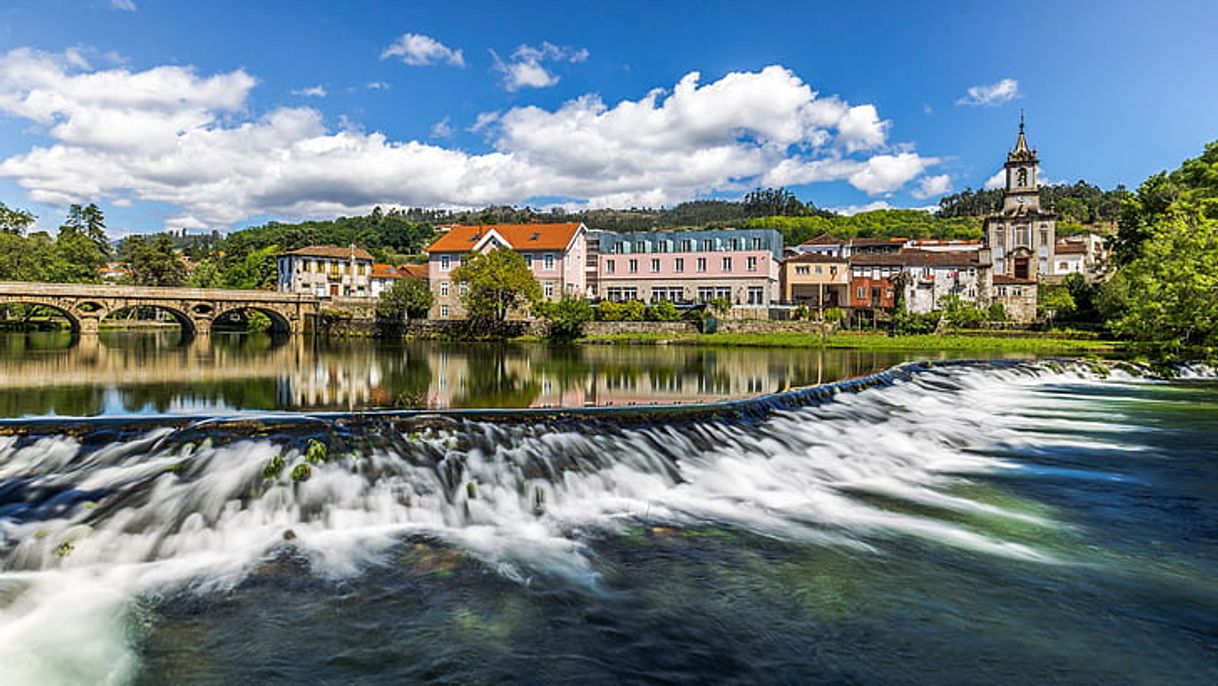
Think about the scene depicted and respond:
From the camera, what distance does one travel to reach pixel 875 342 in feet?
162

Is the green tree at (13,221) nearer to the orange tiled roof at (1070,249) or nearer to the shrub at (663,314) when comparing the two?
the shrub at (663,314)

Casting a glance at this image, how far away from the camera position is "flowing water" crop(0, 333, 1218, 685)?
5891mm

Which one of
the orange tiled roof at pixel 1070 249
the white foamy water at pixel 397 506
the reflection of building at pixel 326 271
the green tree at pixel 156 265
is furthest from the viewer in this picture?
the green tree at pixel 156 265

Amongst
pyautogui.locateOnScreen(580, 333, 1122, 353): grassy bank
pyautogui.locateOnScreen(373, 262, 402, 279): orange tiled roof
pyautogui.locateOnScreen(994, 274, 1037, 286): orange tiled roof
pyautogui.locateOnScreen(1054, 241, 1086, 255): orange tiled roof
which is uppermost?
pyautogui.locateOnScreen(1054, 241, 1086, 255): orange tiled roof

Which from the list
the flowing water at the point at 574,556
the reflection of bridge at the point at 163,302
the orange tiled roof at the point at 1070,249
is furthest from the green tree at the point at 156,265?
the orange tiled roof at the point at 1070,249

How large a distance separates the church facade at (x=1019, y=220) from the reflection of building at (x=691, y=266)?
28310 millimetres

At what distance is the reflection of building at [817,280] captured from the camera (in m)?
68.0

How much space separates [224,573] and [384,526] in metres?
1.87

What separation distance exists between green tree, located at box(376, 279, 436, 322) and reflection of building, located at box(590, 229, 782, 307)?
54.5 feet

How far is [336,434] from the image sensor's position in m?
9.98

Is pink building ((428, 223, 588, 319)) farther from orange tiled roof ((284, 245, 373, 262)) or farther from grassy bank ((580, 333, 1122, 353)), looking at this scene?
orange tiled roof ((284, 245, 373, 262))

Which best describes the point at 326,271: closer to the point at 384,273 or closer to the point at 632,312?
the point at 384,273

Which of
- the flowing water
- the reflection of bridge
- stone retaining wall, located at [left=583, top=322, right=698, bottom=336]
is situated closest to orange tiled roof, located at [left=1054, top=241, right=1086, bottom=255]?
stone retaining wall, located at [left=583, top=322, right=698, bottom=336]

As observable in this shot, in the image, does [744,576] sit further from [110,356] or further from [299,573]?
[110,356]
